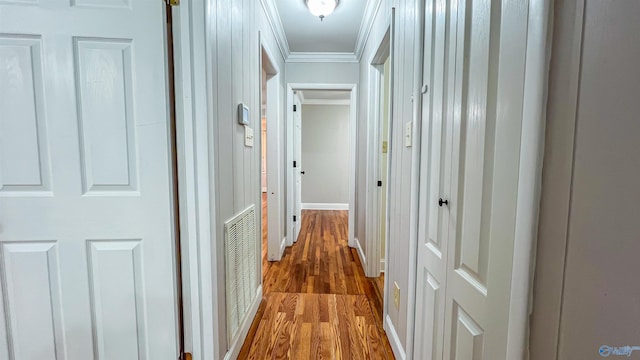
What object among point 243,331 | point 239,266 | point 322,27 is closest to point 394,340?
point 243,331

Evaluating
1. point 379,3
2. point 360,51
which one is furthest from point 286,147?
point 379,3

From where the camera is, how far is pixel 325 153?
5707mm

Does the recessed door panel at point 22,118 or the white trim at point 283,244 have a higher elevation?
the recessed door panel at point 22,118

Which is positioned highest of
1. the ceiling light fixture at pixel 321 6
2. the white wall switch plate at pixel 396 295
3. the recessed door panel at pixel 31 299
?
the ceiling light fixture at pixel 321 6

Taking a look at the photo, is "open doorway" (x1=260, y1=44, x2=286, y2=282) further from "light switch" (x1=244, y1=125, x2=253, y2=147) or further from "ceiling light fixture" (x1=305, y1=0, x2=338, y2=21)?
"light switch" (x1=244, y1=125, x2=253, y2=147)

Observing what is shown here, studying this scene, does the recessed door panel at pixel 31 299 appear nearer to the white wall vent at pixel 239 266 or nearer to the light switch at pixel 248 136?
the white wall vent at pixel 239 266

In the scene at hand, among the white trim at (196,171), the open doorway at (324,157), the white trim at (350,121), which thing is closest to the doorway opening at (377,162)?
the white trim at (350,121)

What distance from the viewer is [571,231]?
0.47 m

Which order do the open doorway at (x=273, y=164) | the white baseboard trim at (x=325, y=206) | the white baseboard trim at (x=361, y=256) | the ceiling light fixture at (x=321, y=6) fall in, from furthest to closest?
1. the white baseboard trim at (x=325, y=206)
2. the open doorway at (x=273, y=164)
3. the white baseboard trim at (x=361, y=256)
4. the ceiling light fixture at (x=321, y=6)

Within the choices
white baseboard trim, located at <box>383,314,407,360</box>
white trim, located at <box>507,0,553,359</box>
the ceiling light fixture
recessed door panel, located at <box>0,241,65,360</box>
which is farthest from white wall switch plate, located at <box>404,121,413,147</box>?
recessed door panel, located at <box>0,241,65,360</box>

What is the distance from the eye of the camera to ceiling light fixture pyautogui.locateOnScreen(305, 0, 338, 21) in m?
2.02

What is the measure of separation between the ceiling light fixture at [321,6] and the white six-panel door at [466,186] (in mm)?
1203

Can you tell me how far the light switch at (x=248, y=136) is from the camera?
1.68 meters

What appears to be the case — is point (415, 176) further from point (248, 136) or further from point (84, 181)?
point (84, 181)
